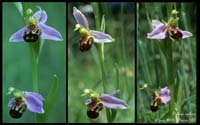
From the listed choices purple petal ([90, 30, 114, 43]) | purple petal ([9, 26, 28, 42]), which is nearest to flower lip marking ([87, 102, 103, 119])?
purple petal ([90, 30, 114, 43])

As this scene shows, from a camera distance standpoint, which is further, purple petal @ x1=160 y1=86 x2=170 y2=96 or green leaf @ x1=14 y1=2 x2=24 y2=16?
purple petal @ x1=160 y1=86 x2=170 y2=96

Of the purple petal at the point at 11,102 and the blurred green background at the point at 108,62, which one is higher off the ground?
the blurred green background at the point at 108,62

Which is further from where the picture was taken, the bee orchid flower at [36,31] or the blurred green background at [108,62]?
the blurred green background at [108,62]

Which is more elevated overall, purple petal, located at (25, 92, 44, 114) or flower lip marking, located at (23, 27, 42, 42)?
flower lip marking, located at (23, 27, 42, 42)

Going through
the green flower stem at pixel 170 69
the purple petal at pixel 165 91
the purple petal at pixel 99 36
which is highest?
the purple petal at pixel 99 36

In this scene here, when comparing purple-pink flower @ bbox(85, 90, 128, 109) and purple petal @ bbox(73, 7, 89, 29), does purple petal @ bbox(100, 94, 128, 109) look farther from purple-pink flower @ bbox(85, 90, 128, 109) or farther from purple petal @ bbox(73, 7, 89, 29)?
purple petal @ bbox(73, 7, 89, 29)

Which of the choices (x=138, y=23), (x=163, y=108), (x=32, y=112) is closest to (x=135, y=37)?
(x=138, y=23)

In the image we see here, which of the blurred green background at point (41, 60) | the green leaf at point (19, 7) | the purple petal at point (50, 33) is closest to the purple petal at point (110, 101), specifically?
the blurred green background at point (41, 60)

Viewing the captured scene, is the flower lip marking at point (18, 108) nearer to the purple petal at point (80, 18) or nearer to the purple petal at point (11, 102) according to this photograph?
the purple petal at point (11, 102)
